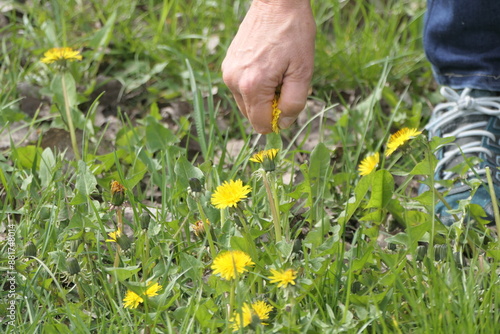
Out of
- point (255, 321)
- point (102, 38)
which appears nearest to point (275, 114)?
point (255, 321)

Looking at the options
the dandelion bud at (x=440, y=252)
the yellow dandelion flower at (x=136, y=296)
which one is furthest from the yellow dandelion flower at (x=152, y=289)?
the dandelion bud at (x=440, y=252)

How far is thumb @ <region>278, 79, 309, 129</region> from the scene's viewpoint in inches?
56.6

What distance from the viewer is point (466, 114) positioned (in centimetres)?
196

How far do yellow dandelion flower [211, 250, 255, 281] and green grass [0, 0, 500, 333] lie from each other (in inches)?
0.8

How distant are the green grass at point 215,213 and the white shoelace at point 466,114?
0.39 feet

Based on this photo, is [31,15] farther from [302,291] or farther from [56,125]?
[302,291]

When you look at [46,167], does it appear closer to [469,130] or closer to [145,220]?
[145,220]

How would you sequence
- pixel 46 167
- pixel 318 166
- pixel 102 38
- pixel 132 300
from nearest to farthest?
pixel 132 300
pixel 318 166
pixel 46 167
pixel 102 38

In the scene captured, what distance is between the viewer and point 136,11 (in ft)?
9.12

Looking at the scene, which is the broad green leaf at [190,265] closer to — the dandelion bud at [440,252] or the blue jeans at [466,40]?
the dandelion bud at [440,252]

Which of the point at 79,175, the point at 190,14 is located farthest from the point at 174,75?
the point at 79,175

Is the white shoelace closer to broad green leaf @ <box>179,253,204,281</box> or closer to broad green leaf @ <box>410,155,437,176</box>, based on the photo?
broad green leaf @ <box>410,155,437,176</box>

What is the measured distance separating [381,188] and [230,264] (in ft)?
1.45

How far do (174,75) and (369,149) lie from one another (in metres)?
0.80
